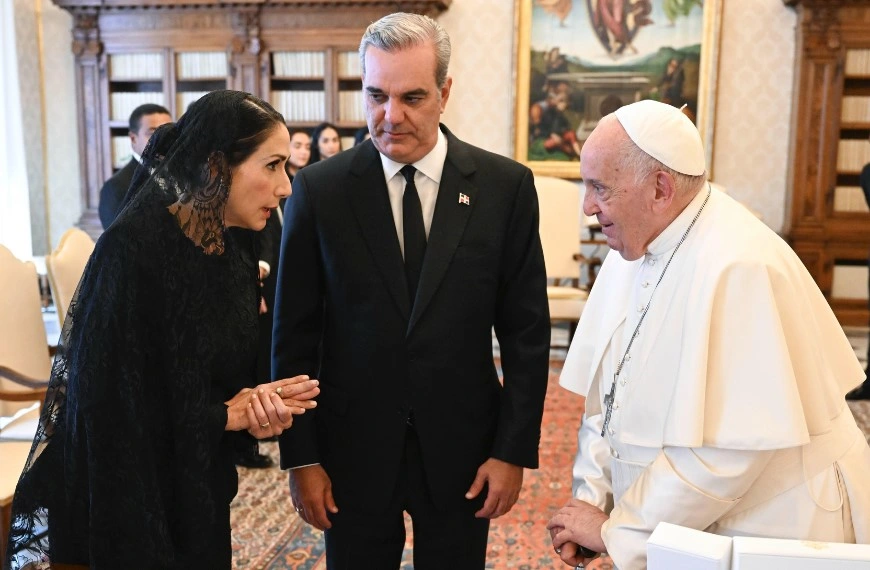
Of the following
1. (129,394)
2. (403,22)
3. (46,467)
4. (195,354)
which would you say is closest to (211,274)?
(195,354)

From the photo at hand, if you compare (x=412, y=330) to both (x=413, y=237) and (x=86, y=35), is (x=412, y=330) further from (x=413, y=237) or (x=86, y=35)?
(x=86, y=35)

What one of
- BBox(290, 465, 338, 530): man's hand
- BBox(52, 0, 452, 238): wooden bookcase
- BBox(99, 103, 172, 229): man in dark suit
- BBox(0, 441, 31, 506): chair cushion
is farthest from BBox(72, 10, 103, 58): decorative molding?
BBox(290, 465, 338, 530): man's hand

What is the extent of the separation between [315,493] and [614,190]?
3.19ft

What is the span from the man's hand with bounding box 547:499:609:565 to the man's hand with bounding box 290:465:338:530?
0.52m

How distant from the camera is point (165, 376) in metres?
1.61

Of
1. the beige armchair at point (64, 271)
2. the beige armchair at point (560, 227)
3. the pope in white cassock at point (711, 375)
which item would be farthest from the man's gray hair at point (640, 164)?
the beige armchair at point (560, 227)

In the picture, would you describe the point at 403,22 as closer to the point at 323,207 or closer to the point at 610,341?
the point at 323,207

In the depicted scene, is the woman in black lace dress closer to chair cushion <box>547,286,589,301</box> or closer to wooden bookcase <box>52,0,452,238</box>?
chair cushion <box>547,286,589,301</box>

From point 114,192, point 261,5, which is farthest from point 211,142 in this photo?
point 261,5

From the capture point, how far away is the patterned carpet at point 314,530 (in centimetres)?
340

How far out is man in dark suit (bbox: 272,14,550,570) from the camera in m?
1.85

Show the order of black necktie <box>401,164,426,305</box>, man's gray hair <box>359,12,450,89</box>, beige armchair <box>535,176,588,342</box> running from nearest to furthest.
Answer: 1. man's gray hair <box>359,12,450,89</box>
2. black necktie <box>401,164,426,305</box>
3. beige armchair <box>535,176,588,342</box>

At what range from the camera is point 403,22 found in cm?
177

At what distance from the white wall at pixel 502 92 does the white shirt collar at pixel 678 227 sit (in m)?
6.64
